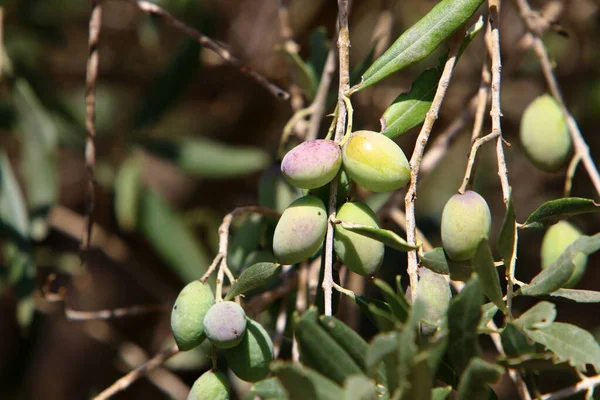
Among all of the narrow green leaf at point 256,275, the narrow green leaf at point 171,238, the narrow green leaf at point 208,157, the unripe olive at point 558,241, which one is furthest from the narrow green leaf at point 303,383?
the narrow green leaf at point 208,157

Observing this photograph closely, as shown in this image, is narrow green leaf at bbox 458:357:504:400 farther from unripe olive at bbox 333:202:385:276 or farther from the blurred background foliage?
the blurred background foliage

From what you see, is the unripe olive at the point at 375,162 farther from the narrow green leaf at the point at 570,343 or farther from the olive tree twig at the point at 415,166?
the narrow green leaf at the point at 570,343

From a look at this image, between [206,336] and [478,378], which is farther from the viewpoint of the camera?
[206,336]

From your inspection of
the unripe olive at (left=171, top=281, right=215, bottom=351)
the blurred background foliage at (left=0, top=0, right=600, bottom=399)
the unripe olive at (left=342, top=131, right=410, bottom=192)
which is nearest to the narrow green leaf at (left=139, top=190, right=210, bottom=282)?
the blurred background foliage at (left=0, top=0, right=600, bottom=399)

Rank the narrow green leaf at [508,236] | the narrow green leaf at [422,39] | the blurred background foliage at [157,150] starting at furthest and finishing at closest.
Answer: the blurred background foliage at [157,150] < the narrow green leaf at [422,39] < the narrow green leaf at [508,236]

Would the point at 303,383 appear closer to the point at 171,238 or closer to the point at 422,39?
the point at 422,39

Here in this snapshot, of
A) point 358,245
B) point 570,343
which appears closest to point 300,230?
point 358,245
